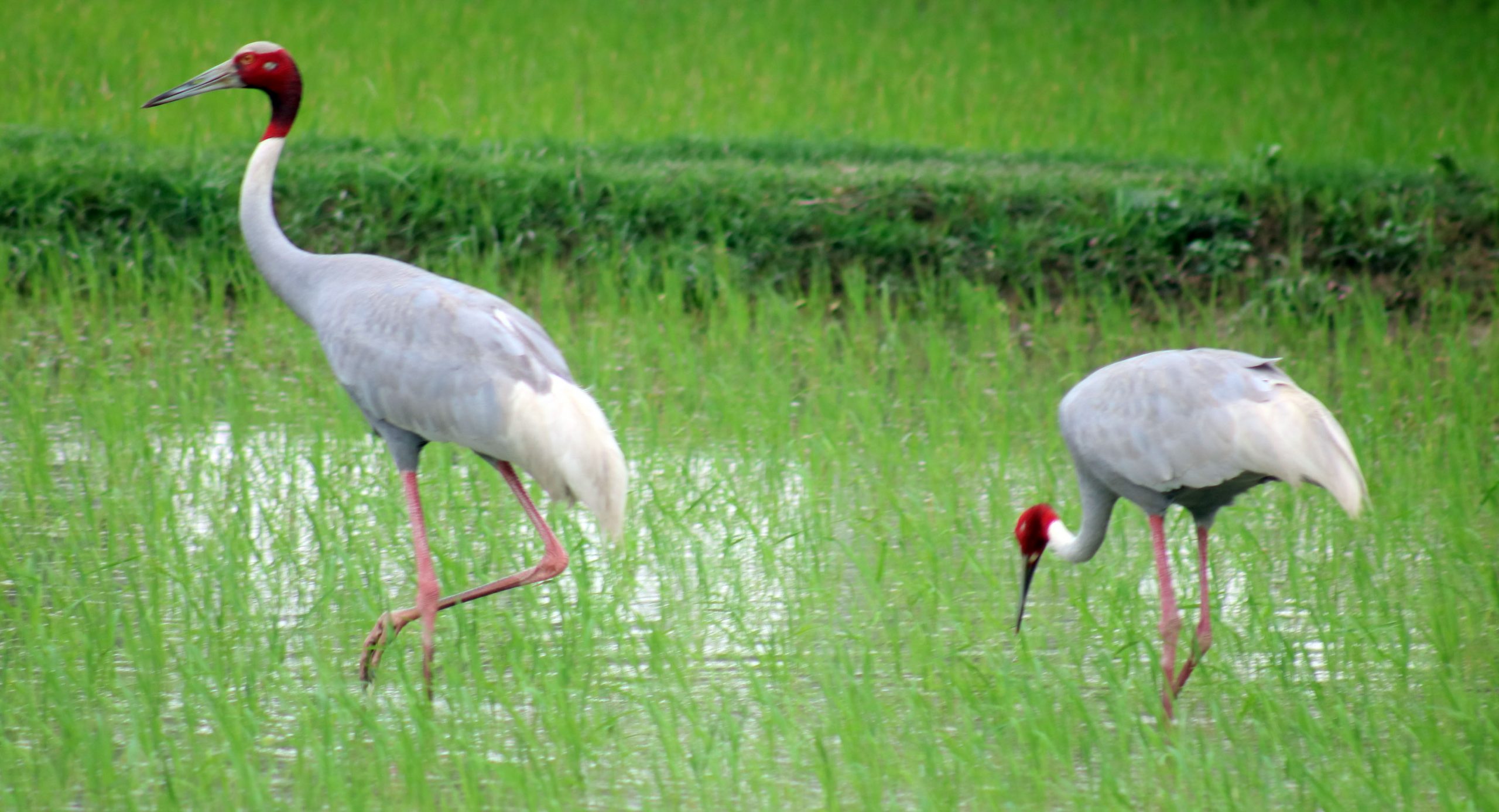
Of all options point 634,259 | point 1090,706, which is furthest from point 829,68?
point 1090,706

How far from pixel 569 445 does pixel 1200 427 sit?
145 centimetres

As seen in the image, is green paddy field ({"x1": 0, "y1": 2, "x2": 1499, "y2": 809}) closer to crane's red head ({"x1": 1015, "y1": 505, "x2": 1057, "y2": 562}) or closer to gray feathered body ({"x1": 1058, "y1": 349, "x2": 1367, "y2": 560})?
crane's red head ({"x1": 1015, "y1": 505, "x2": 1057, "y2": 562})

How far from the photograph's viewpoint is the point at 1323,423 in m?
3.75

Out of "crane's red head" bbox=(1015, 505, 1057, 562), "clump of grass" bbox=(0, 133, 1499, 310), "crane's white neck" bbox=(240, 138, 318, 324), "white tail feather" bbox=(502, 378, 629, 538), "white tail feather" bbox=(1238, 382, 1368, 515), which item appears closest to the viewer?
"white tail feather" bbox=(1238, 382, 1368, 515)

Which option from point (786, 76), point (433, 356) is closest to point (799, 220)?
point (786, 76)

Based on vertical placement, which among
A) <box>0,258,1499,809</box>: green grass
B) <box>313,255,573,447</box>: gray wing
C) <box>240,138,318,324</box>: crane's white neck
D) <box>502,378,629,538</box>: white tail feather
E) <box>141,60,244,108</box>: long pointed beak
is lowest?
<box>0,258,1499,809</box>: green grass

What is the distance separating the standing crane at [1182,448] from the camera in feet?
12.2

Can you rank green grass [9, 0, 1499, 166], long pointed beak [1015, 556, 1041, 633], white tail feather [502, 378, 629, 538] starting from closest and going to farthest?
white tail feather [502, 378, 629, 538] → long pointed beak [1015, 556, 1041, 633] → green grass [9, 0, 1499, 166]

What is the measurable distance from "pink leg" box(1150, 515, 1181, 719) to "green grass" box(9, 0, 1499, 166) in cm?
468

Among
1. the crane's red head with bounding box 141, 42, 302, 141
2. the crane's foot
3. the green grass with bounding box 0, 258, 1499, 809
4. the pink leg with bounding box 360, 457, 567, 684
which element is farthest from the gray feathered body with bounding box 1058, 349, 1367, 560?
the crane's red head with bounding box 141, 42, 302, 141

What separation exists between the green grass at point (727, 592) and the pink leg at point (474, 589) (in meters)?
0.07

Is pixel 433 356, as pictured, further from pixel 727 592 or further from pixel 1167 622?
pixel 1167 622

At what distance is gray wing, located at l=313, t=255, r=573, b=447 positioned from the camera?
13.1 feet

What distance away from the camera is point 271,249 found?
4.45 metres
